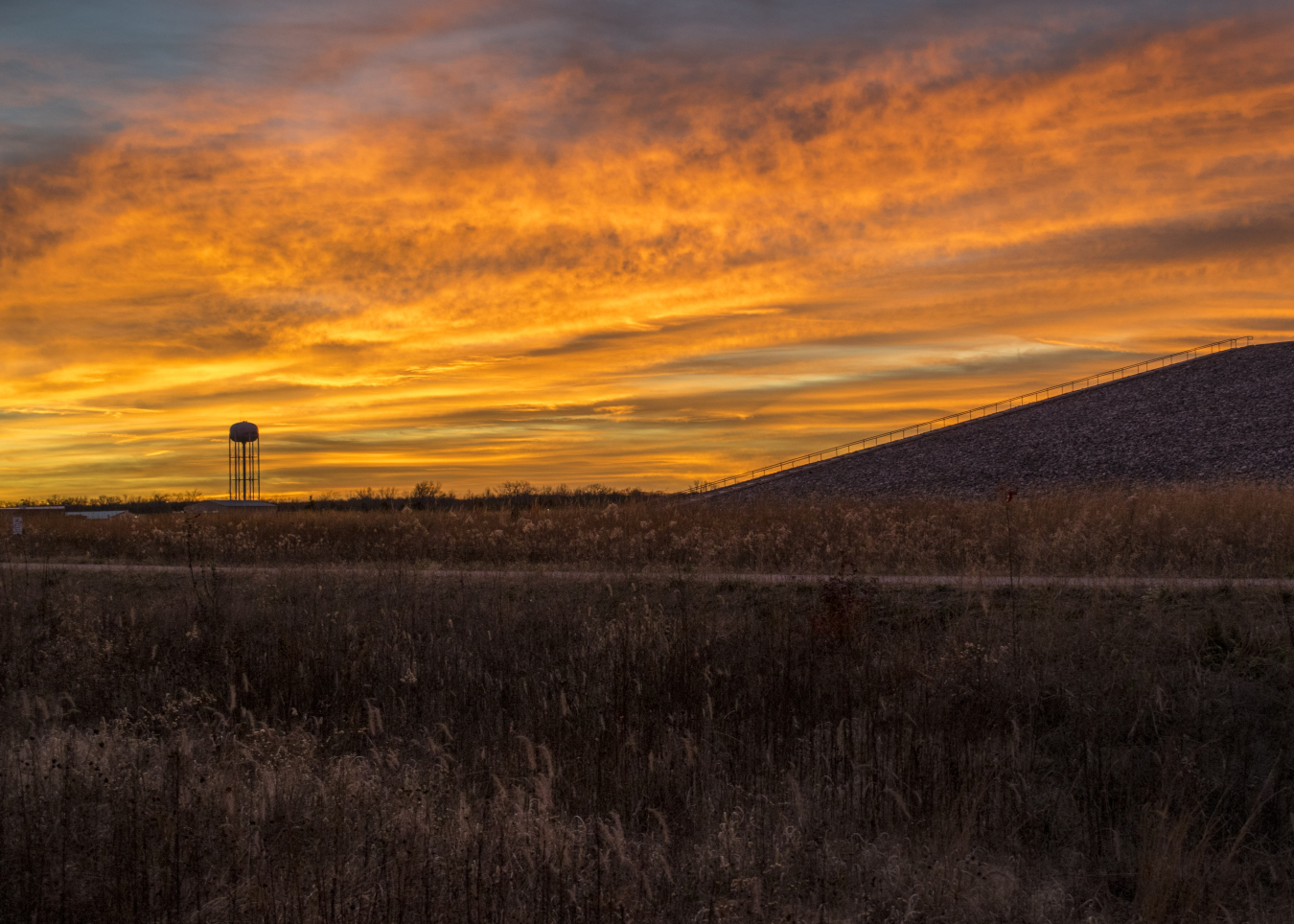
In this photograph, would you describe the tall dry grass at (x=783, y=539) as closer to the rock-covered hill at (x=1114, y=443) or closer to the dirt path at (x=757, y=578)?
the dirt path at (x=757, y=578)

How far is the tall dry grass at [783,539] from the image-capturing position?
18.0 metres

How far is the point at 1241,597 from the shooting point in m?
13.2

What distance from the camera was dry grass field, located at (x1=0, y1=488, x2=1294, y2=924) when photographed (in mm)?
6289

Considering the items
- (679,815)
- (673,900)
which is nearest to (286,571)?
(679,815)

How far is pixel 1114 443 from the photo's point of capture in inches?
2009

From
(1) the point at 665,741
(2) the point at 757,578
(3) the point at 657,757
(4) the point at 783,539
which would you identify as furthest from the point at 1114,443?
(3) the point at 657,757

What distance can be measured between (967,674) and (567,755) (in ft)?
16.0

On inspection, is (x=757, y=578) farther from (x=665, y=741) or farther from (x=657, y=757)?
(x=657, y=757)

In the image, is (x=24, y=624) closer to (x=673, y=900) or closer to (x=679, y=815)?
(x=679, y=815)

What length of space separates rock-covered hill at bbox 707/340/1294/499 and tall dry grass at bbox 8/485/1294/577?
1545 centimetres

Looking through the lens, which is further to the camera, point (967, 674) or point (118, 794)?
point (967, 674)

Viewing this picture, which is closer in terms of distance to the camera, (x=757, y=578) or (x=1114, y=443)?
(x=757, y=578)

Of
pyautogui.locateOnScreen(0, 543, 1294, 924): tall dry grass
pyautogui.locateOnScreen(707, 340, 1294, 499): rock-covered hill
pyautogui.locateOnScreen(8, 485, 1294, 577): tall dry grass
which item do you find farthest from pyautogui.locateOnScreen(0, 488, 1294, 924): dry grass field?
pyautogui.locateOnScreen(707, 340, 1294, 499): rock-covered hill

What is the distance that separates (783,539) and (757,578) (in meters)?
5.52
